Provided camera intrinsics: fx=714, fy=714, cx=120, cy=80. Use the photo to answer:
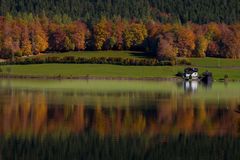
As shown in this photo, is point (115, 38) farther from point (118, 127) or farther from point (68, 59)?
point (118, 127)

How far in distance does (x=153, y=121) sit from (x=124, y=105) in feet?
41.6

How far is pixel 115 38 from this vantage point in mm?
173375

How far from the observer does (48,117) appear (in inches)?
1975

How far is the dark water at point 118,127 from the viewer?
3597 cm

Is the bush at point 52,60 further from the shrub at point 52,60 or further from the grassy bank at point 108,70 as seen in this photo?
the grassy bank at point 108,70

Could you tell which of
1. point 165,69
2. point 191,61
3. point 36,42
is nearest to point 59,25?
point 36,42

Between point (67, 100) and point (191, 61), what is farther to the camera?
point (191, 61)

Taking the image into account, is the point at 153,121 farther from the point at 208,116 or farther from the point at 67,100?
the point at 67,100

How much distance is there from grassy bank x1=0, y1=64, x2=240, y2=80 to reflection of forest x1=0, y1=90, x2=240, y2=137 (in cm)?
4969

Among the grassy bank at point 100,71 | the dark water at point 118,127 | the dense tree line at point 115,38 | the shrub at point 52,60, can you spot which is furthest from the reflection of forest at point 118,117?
the dense tree line at point 115,38

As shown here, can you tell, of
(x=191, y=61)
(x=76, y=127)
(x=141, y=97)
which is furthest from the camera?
(x=191, y=61)

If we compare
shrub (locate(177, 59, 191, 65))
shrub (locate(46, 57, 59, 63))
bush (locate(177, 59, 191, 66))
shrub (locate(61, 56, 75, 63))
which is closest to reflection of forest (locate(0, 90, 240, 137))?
shrub (locate(46, 57, 59, 63))

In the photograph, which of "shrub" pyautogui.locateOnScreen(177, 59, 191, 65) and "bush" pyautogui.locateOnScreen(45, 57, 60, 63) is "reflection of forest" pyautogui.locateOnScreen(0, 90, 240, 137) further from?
"shrub" pyautogui.locateOnScreen(177, 59, 191, 65)

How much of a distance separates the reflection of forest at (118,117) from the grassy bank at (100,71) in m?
49.7
